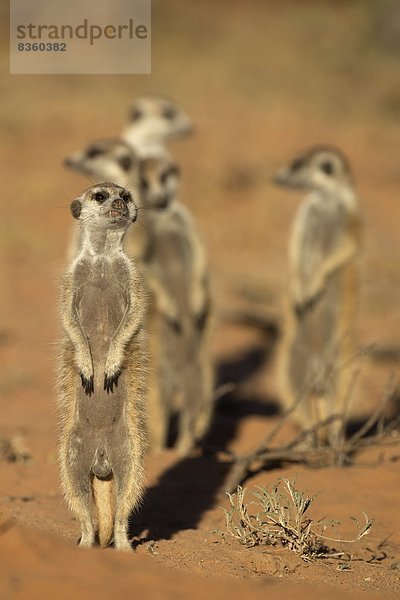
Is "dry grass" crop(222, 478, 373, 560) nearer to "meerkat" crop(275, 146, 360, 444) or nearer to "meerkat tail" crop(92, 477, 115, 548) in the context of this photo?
"meerkat tail" crop(92, 477, 115, 548)

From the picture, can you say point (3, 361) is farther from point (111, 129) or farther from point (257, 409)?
point (111, 129)

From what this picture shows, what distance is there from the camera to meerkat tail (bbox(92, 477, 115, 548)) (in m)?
4.05

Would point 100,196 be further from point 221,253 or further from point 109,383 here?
point 221,253

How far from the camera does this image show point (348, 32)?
21.8 meters

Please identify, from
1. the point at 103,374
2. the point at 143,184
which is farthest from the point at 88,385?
the point at 143,184

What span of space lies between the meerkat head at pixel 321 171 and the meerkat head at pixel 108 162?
3.90ft

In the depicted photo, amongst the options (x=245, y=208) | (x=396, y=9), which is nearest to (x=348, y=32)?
(x=396, y=9)

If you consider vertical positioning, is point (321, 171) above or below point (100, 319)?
above

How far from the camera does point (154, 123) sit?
9359mm

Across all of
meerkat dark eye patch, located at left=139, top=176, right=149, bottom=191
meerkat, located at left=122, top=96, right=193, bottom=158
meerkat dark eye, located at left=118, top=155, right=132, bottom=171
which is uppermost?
meerkat, located at left=122, top=96, right=193, bottom=158

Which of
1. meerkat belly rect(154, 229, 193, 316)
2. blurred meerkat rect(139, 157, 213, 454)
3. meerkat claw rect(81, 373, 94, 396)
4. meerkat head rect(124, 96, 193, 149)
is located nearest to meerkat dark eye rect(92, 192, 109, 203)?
meerkat claw rect(81, 373, 94, 396)

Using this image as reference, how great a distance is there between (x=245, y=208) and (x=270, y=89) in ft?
18.0

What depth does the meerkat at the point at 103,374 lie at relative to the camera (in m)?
4.04

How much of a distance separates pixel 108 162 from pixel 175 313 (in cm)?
129
